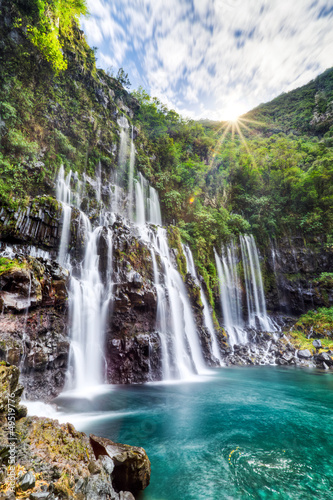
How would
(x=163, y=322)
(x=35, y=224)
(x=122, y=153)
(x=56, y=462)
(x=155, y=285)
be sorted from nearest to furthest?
1. (x=56, y=462)
2. (x=35, y=224)
3. (x=163, y=322)
4. (x=155, y=285)
5. (x=122, y=153)

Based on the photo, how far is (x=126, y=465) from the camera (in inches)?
130

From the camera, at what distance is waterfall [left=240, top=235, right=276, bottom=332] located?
787 inches

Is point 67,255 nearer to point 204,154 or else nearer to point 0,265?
point 0,265

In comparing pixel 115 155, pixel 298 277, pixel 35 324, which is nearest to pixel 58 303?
pixel 35 324

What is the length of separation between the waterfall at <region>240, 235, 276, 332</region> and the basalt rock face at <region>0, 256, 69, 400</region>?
16444mm

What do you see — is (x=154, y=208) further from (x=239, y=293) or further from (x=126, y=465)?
(x=126, y=465)

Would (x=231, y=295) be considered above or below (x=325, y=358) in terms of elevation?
above

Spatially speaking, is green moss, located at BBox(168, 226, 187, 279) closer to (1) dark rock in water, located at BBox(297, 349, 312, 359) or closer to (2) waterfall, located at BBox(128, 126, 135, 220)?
(2) waterfall, located at BBox(128, 126, 135, 220)

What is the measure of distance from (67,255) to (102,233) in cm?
215

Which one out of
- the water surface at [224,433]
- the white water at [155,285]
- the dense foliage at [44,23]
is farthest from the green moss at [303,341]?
the dense foliage at [44,23]

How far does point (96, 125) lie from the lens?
19156mm

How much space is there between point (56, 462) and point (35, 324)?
5.75 meters

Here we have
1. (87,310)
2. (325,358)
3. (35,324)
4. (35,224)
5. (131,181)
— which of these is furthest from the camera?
(131,181)

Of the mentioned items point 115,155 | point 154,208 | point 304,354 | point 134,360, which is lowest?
point 304,354
